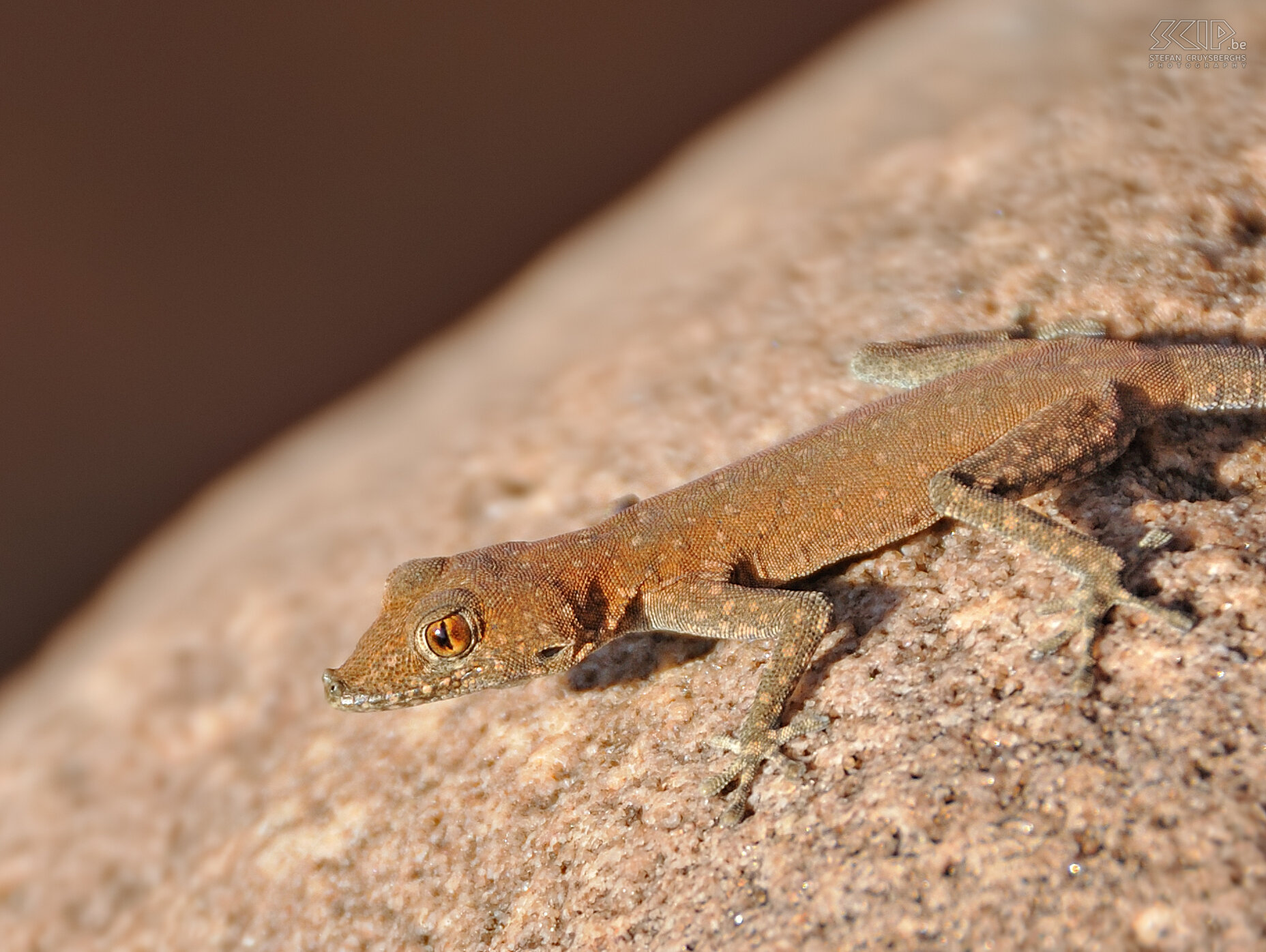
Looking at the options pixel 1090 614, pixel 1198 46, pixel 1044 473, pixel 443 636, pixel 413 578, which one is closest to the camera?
pixel 1090 614

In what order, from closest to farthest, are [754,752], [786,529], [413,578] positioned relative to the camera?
[754,752], [786,529], [413,578]

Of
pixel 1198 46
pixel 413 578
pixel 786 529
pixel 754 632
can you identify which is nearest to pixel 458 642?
pixel 413 578

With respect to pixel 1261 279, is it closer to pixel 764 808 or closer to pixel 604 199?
pixel 764 808

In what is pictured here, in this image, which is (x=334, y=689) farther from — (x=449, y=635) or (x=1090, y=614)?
(x=1090, y=614)

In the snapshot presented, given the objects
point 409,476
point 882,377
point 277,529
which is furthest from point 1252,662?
point 277,529

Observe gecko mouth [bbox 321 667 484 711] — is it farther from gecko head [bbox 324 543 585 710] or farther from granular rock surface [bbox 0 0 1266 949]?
granular rock surface [bbox 0 0 1266 949]

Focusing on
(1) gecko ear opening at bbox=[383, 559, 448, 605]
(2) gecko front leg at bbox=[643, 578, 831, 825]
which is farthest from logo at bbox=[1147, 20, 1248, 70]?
(1) gecko ear opening at bbox=[383, 559, 448, 605]

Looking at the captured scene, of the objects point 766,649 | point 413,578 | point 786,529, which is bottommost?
point 766,649
